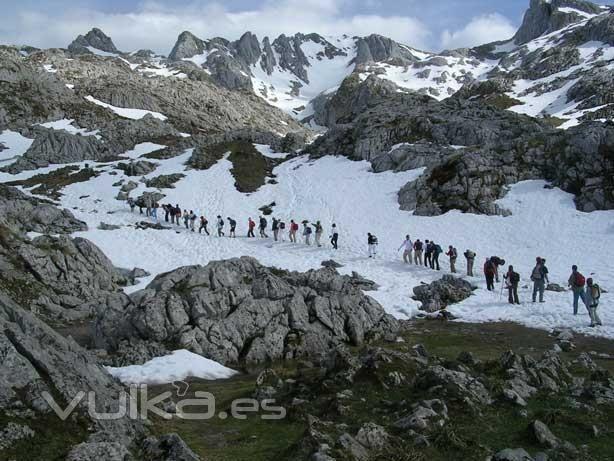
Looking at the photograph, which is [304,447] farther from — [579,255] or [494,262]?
[579,255]

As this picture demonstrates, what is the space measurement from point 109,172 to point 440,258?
5010 centimetres

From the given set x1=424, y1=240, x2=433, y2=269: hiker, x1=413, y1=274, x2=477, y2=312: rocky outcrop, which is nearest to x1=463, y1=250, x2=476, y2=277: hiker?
x1=413, y1=274, x2=477, y2=312: rocky outcrop

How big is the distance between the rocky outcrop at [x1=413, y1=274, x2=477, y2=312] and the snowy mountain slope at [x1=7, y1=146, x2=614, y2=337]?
0.67 metres

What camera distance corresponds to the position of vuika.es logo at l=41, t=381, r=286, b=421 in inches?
406

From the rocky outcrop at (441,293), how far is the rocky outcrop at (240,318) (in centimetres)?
432

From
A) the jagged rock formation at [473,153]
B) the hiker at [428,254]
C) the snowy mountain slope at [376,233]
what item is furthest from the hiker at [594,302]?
the jagged rock formation at [473,153]

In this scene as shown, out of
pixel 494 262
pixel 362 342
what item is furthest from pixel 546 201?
pixel 362 342

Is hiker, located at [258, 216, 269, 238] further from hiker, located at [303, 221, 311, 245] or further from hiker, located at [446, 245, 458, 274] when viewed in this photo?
hiker, located at [446, 245, 458, 274]

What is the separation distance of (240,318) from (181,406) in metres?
8.23

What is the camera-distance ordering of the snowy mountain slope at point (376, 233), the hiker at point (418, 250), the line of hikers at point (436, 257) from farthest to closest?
the hiker at point (418, 250), the snowy mountain slope at point (376, 233), the line of hikers at point (436, 257)

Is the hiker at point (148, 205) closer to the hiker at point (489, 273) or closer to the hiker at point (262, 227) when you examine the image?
the hiker at point (262, 227)

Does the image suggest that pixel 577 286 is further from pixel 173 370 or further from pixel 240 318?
pixel 173 370

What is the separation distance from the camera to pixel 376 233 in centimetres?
A: 4412

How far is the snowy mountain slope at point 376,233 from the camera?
95.4 ft
